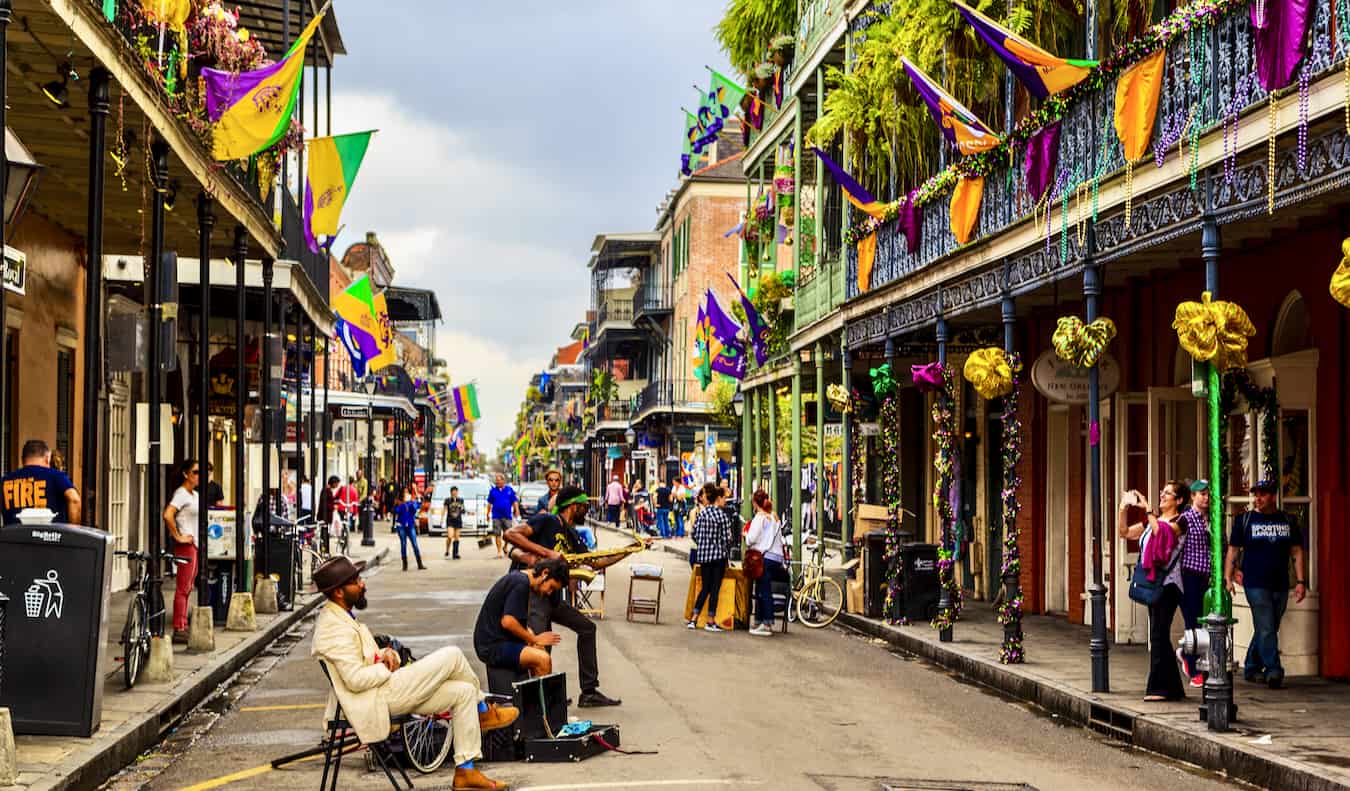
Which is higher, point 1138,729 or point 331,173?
point 331,173

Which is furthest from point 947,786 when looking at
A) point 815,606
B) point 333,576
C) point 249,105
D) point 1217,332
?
point 815,606

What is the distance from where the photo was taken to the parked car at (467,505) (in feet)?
169

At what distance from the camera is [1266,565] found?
1384 centimetres

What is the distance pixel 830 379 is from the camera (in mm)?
31891

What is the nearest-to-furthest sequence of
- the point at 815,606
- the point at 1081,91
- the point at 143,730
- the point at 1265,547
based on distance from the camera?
the point at 143,730 → the point at 1265,547 → the point at 1081,91 → the point at 815,606

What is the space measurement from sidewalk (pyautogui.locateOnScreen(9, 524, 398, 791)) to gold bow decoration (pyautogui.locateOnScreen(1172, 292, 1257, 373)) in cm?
Answer: 758

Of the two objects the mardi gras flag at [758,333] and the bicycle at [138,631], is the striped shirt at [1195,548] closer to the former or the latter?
the bicycle at [138,631]

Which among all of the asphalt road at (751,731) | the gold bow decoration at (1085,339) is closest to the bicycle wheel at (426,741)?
the asphalt road at (751,731)

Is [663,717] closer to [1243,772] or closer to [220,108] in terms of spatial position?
[1243,772]

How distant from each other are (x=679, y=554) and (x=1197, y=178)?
30.6 m

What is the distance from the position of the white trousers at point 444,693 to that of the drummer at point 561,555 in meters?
2.60

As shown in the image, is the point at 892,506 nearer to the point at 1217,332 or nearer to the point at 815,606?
the point at 815,606

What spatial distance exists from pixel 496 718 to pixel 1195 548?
595 centimetres

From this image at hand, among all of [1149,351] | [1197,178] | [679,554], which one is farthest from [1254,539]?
[679,554]
